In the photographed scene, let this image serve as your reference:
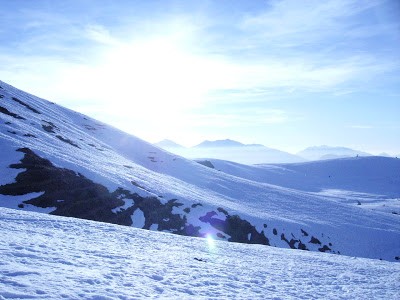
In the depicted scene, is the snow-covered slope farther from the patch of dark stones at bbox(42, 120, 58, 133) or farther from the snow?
the patch of dark stones at bbox(42, 120, 58, 133)

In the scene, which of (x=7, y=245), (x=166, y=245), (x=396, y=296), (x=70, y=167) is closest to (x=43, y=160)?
(x=70, y=167)

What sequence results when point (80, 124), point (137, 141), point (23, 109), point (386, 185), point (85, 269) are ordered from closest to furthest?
point (85, 269), point (23, 109), point (80, 124), point (137, 141), point (386, 185)

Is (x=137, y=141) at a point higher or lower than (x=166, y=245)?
higher

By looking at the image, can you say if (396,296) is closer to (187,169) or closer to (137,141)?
(187,169)

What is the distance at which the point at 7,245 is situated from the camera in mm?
11305

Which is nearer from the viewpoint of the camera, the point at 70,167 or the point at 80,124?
the point at 70,167

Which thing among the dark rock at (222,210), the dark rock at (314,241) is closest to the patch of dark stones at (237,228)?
the dark rock at (222,210)

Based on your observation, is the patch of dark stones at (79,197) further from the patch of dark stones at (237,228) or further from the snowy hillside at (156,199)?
the patch of dark stones at (237,228)

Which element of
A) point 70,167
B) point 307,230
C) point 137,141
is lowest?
point 307,230

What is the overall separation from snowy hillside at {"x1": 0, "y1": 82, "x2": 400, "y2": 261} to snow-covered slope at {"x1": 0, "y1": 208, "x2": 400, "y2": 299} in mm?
13584

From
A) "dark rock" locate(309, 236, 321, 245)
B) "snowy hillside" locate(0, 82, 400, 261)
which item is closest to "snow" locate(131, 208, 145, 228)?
"snowy hillside" locate(0, 82, 400, 261)

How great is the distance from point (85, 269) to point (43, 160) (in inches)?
1131

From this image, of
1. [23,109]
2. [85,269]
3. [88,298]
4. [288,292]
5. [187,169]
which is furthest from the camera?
[187,169]

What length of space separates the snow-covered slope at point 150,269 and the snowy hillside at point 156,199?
13584 millimetres
